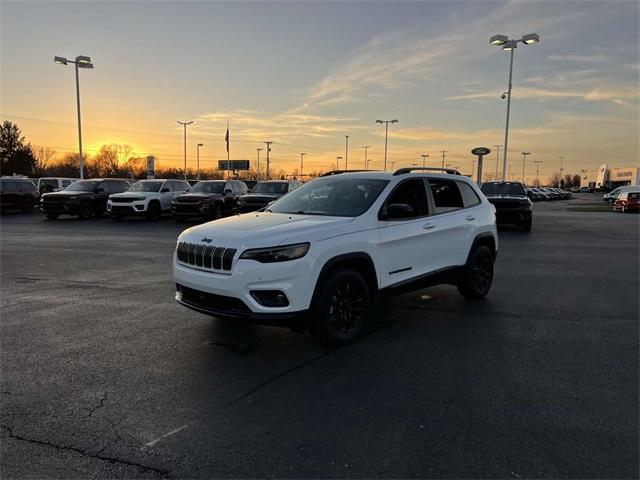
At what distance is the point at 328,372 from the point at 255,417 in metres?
1.00

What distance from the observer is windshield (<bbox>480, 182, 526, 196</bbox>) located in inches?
768

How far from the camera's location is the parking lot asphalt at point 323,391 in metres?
3.03

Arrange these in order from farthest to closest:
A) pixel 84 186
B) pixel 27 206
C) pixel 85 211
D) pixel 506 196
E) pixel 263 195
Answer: pixel 27 206, pixel 84 186, pixel 85 211, pixel 263 195, pixel 506 196

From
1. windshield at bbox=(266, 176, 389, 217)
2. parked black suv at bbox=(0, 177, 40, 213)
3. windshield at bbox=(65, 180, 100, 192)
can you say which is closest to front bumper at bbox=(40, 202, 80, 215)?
windshield at bbox=(65, 180, 100, 192)

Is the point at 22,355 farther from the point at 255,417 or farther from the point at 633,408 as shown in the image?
the point at 633,408

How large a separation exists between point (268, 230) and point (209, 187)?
1838 cm

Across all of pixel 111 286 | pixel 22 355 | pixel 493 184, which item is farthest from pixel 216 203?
pixel 22 355

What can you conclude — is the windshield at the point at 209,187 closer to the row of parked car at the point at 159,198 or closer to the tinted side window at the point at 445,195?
the row of parked car at the point at 159,198

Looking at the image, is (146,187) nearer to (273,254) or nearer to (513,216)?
(513,216)

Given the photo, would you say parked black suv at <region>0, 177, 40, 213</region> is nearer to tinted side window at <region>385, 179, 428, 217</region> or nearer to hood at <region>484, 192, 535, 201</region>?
hood at <region>484, 192, 535, 201</region>

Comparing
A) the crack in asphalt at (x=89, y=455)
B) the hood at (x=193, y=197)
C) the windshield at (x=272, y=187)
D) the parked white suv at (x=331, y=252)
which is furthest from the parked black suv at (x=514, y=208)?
the crack in asphalt at (x=89, y=455)

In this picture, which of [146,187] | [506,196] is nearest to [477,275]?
[506,196]

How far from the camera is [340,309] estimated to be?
504cm

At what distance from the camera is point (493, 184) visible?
2017 centimetres
